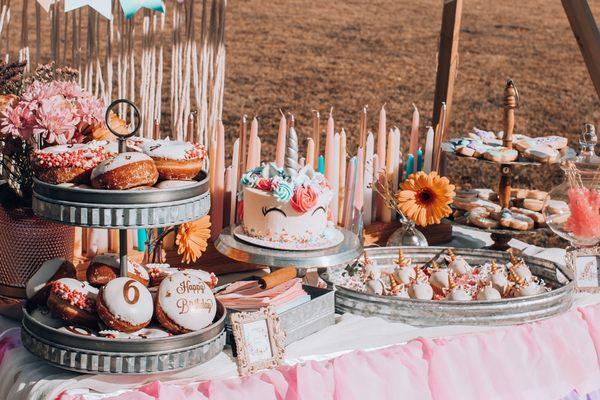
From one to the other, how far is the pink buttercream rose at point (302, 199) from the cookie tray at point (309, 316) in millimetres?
188

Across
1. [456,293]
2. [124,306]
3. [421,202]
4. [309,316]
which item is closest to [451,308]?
[456,293]

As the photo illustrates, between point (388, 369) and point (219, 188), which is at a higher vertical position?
point (219, 188)

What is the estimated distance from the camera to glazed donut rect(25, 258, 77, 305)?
1.79 m

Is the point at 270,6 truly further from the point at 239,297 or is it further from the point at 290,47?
the point at 239,297

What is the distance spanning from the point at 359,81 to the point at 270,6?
2.04 meters

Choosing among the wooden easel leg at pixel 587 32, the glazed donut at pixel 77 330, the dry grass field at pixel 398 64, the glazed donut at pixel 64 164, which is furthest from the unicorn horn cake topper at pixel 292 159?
the dry grass field at pixel 398 64

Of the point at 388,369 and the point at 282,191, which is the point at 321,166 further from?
the point at 388,369

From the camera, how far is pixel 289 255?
208cm

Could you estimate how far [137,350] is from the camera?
162 cm

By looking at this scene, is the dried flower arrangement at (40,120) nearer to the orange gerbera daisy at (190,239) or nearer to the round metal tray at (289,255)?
the orange gerbera daisy at (190,239)

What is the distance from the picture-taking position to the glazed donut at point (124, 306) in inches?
63.9

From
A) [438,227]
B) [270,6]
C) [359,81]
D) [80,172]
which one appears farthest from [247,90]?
[80,172]

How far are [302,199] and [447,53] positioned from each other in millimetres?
1461

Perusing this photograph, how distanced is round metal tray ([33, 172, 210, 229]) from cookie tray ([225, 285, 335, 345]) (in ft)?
0.95
